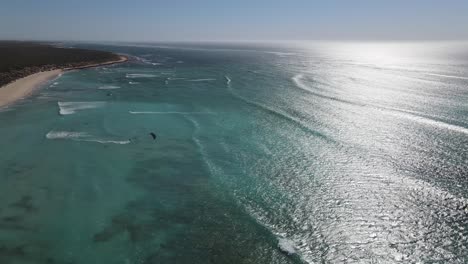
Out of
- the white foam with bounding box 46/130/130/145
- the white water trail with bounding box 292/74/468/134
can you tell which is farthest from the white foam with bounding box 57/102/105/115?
the white water trail with bounding box 292/74/468/134

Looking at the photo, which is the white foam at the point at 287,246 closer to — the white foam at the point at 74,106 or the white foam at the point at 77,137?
the white foam at the point at 77,137

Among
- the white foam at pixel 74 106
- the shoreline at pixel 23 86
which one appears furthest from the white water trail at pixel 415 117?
the shoreline at pixel 23 86

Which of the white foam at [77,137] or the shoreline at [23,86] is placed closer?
the white foam at [77,137]

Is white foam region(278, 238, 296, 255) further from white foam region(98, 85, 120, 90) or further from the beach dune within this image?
white foam region(98, 85, 120, 90)

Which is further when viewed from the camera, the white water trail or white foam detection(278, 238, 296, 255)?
the white water trail

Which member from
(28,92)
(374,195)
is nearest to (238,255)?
(374,195)

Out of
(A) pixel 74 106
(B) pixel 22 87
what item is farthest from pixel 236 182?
(B) pixel 22 87
